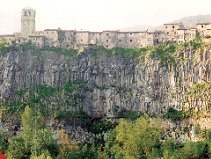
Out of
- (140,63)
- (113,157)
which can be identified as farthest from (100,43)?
(113,157)

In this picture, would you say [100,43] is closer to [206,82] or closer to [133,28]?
[206,82]

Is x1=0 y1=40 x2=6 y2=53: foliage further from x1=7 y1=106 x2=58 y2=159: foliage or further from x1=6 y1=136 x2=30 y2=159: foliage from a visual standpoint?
x1=6 y1=136 x2=30 y2=159: foliage

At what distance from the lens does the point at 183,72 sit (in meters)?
93.6

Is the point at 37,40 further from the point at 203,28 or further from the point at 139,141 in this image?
the point at 139,141

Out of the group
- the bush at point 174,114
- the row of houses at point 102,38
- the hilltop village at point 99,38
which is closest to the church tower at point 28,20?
the hilltop village at point 99,38

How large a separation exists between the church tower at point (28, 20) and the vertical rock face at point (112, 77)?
1286 centimetres

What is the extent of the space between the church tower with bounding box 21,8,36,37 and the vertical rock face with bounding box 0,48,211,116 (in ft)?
42.2

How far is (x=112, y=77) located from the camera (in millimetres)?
96688

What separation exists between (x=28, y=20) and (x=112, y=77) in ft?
88.0

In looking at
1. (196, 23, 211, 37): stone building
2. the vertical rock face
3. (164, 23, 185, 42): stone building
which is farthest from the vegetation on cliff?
(164, 23, 185, 42): stone building

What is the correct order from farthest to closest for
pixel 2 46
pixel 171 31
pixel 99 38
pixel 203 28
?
1. pixel 99 38
2. pixel 171 31
3. pixel 2 46
4. pixel 203 28

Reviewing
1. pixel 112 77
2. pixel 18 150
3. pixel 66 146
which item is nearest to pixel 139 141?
pixel 66 146

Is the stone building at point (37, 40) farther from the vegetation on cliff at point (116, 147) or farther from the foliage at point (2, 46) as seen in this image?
the vegetation on cliff at point (116, 147)

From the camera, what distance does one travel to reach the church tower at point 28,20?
109m
